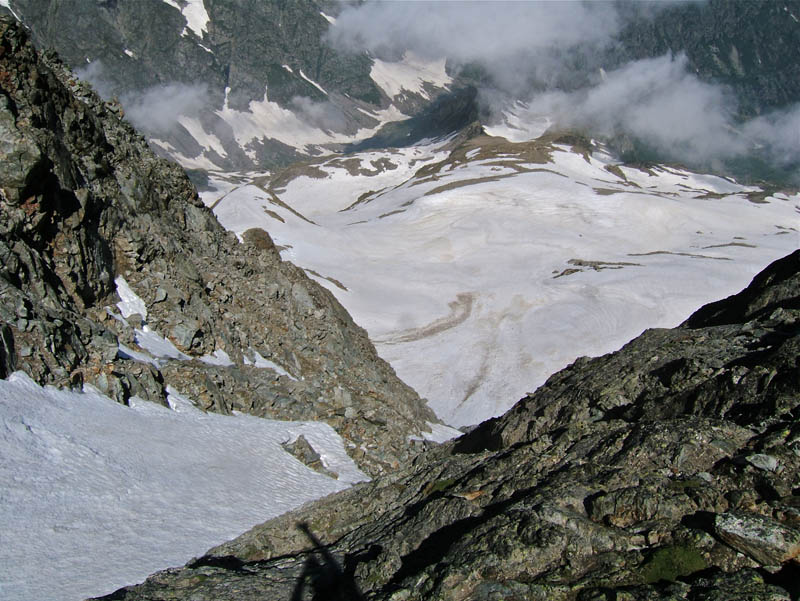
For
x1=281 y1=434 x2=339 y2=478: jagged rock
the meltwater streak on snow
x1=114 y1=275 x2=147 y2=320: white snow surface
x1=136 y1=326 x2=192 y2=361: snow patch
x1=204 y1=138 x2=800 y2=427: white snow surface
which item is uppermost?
x1=114 y1=275 x2=147 y2=320: white snow surface

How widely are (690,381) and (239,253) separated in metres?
20.0

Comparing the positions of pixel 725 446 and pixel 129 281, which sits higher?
pixel 129 281

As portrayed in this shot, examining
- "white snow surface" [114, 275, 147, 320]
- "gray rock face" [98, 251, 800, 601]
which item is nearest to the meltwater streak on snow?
"gray rock face" [98, 251, 800, 601]

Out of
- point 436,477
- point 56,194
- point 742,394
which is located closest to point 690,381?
point 742,394

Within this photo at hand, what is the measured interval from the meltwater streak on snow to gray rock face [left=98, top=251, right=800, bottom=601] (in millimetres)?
1398

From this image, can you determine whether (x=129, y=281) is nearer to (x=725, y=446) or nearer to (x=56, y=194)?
(x=56, y=194)

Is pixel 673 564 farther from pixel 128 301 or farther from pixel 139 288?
pixel 139 288

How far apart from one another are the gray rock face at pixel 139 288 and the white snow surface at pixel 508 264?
17.2 m

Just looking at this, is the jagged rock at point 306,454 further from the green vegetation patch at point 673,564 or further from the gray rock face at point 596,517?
the green vegetation patch at point 673,564

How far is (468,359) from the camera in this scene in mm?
50062

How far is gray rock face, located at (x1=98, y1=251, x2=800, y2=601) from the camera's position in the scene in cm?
606

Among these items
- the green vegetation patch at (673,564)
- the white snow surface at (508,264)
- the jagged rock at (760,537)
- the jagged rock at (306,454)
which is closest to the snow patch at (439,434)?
the jagged rock at (306,454)

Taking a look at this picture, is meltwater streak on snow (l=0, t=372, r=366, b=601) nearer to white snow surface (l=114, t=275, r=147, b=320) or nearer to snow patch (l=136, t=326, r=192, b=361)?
snow patch (l=136, t=326, r=192, b=361)

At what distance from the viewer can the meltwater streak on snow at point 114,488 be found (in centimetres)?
917
